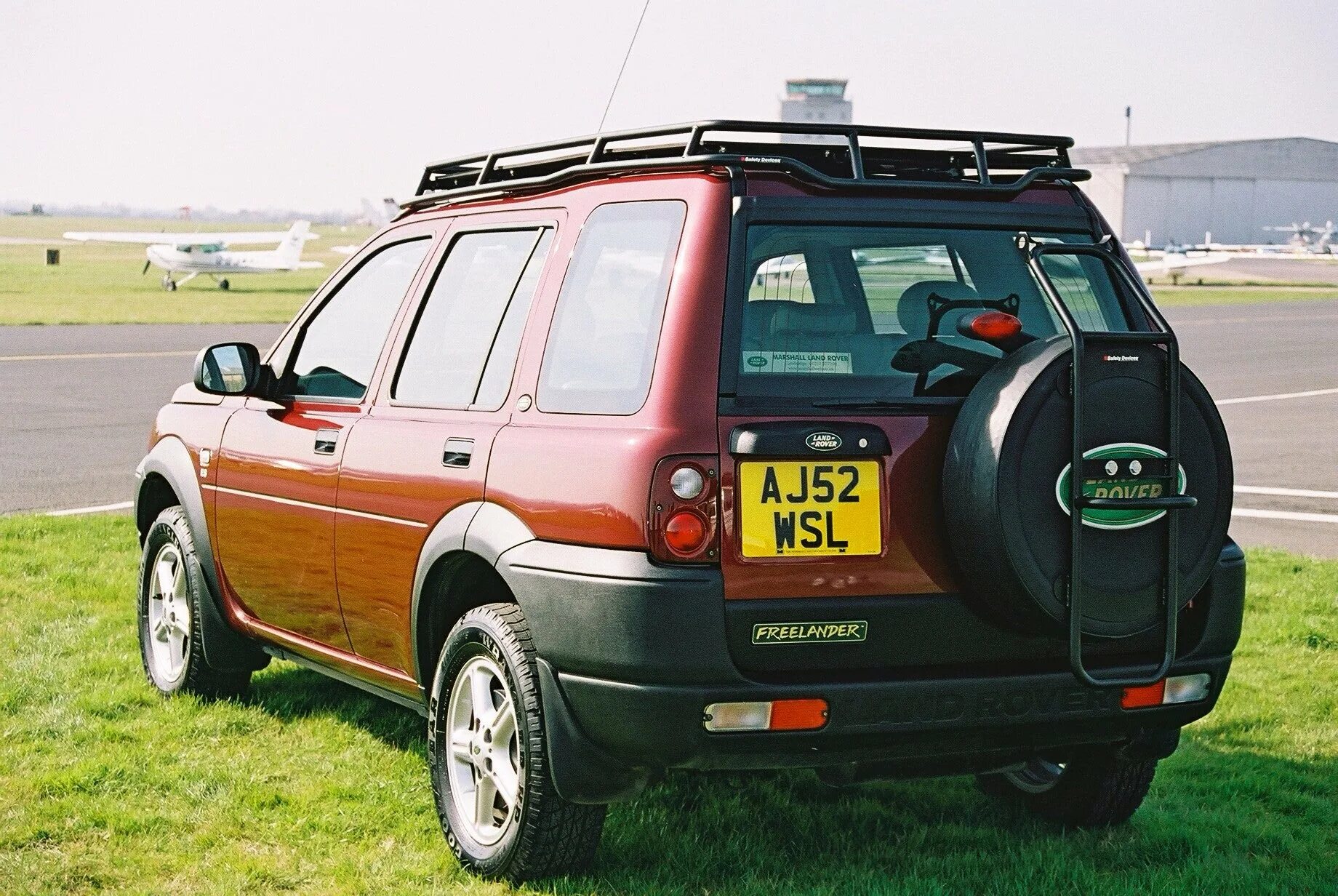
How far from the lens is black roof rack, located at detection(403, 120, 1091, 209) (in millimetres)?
4168

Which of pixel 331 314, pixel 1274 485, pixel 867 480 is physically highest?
pixel 331 314

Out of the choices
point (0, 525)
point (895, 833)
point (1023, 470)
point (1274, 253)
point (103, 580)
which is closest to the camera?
point (1023, 470)

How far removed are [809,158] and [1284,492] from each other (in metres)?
9.14

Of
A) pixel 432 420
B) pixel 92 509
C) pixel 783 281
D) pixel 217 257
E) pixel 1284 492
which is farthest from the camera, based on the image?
pixel 217 257

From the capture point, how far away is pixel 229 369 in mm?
5879

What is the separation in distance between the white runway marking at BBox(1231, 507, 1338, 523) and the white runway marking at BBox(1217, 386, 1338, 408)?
8017 mm

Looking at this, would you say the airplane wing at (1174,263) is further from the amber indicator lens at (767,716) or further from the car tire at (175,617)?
the amber indicator lens at (767,716)

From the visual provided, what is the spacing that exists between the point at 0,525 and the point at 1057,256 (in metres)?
8.17

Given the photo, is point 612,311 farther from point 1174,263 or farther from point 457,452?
point 1174,263

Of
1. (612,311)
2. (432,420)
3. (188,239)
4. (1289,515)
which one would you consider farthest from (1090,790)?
(188,239)

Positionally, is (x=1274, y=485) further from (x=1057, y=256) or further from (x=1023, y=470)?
(x=1023, y=470)

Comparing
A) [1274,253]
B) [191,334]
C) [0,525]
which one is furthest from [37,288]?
[1274,253]

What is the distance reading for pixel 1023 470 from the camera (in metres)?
3.79

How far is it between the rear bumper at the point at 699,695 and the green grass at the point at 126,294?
22.6m
